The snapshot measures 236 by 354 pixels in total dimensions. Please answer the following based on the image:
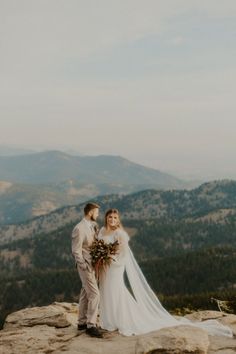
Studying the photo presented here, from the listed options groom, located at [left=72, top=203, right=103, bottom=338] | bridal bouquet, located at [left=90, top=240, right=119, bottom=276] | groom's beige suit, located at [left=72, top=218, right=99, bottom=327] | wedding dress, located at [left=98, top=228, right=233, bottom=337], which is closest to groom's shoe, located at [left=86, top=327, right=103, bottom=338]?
groom, located at [left=72, top=203, right=103, bottom=338]

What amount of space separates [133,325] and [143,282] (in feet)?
7.63

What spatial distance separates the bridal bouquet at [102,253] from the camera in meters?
24.5

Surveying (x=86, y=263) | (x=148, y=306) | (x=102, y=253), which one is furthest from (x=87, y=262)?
(x=148, y=306)

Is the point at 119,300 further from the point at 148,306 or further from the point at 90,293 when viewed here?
the point at 148,306

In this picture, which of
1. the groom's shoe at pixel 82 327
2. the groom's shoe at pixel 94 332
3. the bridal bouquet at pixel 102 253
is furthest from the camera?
the groom's shoe at pixel 82 327

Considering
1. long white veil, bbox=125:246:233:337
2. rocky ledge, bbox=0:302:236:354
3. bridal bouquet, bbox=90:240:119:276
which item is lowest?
rocky ledge, bbox=0:302:236:354

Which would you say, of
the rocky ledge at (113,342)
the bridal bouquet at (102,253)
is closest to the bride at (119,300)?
the bridal bouquet at (102,253)

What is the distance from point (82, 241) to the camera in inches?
960

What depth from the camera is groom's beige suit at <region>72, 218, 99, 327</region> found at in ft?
79.0

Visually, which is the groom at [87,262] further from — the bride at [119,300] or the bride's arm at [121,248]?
the bride's arm at [121,248]

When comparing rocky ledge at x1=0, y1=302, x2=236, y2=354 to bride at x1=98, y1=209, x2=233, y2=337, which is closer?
rocky ledge at x1=0, y1=302, x2=236, y2=354

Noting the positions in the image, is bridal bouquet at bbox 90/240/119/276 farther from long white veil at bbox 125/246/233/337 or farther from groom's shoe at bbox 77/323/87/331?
groom's shoe at bbox 77/323/87/331

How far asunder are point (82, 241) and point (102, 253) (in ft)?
3.85

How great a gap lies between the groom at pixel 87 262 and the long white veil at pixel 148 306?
87.4 inches
